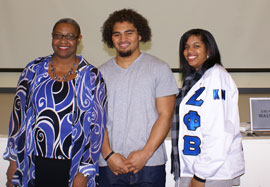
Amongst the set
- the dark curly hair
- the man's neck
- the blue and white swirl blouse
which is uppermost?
the dark curly hair

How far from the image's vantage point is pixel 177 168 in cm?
178

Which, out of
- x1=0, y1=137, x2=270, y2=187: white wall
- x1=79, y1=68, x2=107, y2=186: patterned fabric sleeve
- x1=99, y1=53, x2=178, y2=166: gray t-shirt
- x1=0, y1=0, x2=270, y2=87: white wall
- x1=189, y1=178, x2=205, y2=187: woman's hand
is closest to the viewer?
x1=189, y1=178, x2=205, y2=187: woman's hand

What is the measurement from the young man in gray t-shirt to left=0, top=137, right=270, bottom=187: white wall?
0.36 m

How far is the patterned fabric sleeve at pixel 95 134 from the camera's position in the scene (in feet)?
5.47

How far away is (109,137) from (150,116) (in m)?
0.29

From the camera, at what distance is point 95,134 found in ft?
5.53

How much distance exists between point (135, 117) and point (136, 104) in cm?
8

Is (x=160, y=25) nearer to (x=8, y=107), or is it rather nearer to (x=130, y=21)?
(x=130, y=21)

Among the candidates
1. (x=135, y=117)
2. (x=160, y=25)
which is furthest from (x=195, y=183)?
(x=160, y=25)

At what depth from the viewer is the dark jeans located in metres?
1.77

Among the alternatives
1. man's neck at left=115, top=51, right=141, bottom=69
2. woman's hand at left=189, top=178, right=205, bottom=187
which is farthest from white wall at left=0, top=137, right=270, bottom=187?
man's neck at left=115, top=51, right=141, bottom=69

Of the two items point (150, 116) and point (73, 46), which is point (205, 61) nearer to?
point (150, 116)

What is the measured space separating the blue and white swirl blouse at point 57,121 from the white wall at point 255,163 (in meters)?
0.65

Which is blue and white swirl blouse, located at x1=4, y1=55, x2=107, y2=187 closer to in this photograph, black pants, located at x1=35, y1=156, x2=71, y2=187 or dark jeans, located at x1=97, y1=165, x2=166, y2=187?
black pants, located at x1=35, y1=156, x2=71, y2=187
